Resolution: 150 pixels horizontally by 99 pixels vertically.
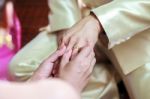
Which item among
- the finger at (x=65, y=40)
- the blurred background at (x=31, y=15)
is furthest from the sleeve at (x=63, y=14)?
the blurred background at (x=31, y=15)

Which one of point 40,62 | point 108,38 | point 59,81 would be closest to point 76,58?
point 108,38

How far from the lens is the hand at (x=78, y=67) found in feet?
2.74

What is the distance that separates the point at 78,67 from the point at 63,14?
382mm

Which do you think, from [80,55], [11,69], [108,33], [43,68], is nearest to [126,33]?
[108,33]

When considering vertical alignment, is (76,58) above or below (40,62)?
above

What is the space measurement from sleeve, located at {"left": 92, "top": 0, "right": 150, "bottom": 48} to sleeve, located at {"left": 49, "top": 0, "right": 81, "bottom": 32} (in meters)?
0.20

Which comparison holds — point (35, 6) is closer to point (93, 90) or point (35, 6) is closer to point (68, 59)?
point (93, 90)

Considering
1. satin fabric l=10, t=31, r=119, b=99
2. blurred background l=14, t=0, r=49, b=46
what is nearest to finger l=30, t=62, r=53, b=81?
satin fabric l=10, t=31, r=119, b=99

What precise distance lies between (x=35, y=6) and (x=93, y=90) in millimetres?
1272

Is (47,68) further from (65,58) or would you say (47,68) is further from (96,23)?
(96,23)

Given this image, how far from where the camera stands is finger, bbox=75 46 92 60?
95cm

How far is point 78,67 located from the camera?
0.90 m

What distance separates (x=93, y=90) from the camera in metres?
1.17

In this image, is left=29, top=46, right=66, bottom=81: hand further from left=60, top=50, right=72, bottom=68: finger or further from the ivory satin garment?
the ivory satin garment
